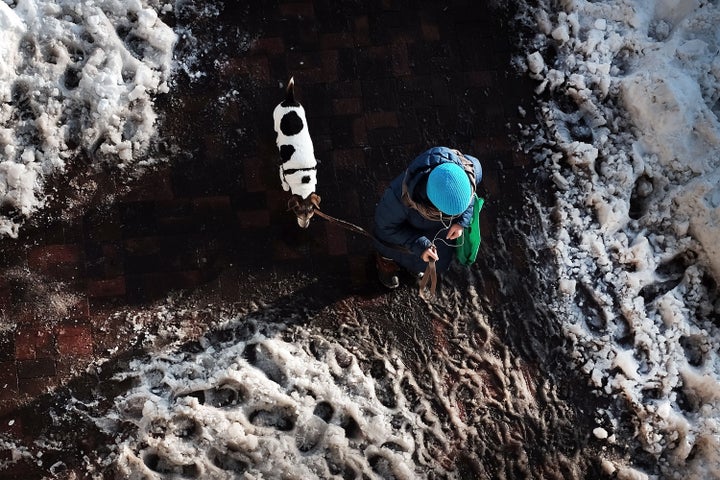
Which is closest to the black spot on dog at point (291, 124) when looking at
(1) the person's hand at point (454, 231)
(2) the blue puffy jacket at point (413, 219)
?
(2) the blue puffy jacket at point (413, 219)

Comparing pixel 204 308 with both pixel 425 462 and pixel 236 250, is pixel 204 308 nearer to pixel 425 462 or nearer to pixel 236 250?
pixel 236 250

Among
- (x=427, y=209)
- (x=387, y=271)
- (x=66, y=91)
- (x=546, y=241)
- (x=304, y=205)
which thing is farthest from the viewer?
(x=546, y=241)

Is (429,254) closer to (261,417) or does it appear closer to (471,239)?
(471,239)

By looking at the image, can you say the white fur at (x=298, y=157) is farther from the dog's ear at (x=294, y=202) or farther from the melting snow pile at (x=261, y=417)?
the melting snow pile at (x=261, y=417)

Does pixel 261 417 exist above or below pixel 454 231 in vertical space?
below

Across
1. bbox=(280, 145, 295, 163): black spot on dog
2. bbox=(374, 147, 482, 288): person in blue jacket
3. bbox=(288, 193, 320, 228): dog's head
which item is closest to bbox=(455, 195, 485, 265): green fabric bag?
bbox=(374, 147, 482, 288): person in blue jacket

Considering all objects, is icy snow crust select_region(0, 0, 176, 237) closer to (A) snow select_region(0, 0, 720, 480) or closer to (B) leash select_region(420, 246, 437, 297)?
(A) snow select_region(0, 0, 720, 480)

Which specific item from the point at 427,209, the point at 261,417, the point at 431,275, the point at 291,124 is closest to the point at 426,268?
the point at 431,275
